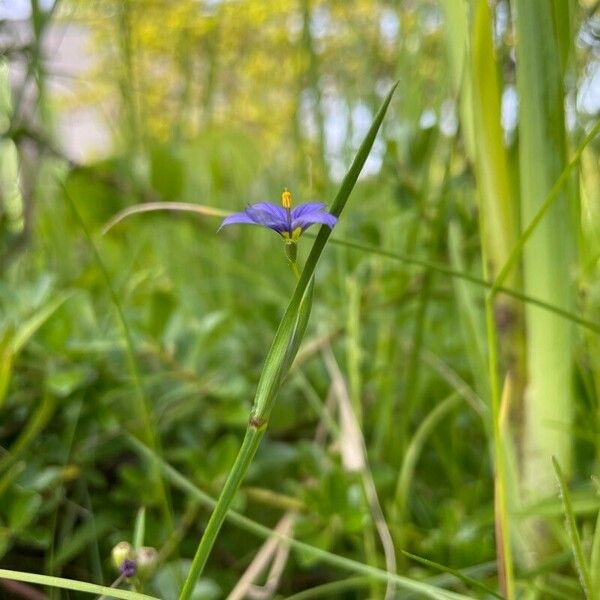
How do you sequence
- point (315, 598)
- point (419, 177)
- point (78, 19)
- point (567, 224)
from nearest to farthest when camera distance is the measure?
point (567, 224), point (315, 598), point (419, 177), point (78, 19)

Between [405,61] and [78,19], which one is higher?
[78,19]

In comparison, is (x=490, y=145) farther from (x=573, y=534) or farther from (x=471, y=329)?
(x=573, y=534)

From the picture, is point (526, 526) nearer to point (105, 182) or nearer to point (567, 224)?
point (567, 224)

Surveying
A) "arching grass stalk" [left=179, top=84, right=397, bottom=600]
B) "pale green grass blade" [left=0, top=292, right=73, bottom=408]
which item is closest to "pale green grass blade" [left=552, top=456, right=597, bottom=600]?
"arching grass stalk" [left=179, top=84, right=397, bottom=600]

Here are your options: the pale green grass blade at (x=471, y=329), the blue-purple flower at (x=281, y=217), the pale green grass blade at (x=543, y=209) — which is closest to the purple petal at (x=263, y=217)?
the blue-purple flower at (x=281, y=217)

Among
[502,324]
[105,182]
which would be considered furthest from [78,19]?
[502,324]

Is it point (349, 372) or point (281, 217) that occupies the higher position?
point (281, 217)

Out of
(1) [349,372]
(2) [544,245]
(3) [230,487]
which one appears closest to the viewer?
(3) [230,487]

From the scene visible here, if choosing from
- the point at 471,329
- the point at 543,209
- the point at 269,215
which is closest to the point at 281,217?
the point at 269,215

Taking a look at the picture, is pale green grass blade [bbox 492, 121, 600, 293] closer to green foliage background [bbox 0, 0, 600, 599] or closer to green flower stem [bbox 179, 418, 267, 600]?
green foliage background [bbox 0, 0, 600, 599]
